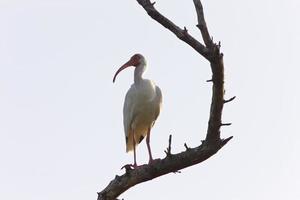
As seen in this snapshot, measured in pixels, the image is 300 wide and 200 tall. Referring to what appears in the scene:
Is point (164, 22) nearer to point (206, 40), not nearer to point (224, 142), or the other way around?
point (206, 40)

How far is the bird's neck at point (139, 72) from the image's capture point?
45.1 feet

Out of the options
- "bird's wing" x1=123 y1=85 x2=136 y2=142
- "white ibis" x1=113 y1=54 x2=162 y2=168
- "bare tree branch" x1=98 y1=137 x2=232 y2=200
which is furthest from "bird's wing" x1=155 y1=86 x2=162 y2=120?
"bare tree branch" x1=98 y1=137 x2=232 y2=200

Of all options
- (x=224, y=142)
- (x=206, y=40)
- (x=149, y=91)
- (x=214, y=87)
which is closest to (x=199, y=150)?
(x=224, y=142)

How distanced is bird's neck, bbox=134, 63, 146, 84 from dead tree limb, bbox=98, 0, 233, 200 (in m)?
4.32

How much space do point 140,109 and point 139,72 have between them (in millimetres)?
1009

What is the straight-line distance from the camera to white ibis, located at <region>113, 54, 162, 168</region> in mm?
13211

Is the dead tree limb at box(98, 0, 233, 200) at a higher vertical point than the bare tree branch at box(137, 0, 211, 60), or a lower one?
lower

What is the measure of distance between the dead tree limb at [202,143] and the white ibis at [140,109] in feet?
10.8

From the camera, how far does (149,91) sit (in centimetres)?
1324

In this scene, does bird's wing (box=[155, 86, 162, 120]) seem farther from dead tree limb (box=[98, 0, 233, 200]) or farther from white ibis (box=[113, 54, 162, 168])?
dead tree limb (box=[98, 0, 233, 200])

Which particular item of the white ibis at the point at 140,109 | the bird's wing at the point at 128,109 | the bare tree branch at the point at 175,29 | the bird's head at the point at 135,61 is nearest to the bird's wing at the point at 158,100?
the white ibis at the point at 140,109

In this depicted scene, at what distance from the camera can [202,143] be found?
9016 millimetres

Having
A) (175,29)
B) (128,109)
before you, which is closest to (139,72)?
(128,109)

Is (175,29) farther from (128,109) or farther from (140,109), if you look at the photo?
(128,109)
